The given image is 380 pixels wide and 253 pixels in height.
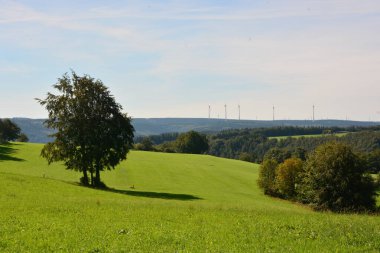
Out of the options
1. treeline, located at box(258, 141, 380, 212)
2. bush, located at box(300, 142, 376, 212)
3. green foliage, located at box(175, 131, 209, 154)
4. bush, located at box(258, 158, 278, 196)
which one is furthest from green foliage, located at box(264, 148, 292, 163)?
bush, located at box(300, 142, 376, 212)

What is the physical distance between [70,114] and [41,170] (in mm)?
22793

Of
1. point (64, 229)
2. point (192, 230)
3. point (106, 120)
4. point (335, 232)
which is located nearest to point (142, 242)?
point (192, 230)

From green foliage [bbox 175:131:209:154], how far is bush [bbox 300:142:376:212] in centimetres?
12205

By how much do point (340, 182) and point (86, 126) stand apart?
129ft

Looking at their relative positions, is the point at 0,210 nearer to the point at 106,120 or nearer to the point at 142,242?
the point at 142,242

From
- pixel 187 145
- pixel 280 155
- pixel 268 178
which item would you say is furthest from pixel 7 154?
pixel 280 155

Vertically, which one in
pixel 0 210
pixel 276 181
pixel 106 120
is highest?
pixel 106 120

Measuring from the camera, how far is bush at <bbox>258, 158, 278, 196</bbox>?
3378 inches

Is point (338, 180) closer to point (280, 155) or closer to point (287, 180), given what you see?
point (287, 180)

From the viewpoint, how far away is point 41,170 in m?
83.0

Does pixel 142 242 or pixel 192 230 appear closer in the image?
pixel 142 242

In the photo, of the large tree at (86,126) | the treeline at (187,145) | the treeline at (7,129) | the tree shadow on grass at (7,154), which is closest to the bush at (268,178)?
the large tree at (86,126)

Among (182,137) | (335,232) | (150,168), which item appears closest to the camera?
(335,232)

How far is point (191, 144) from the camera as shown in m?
187
